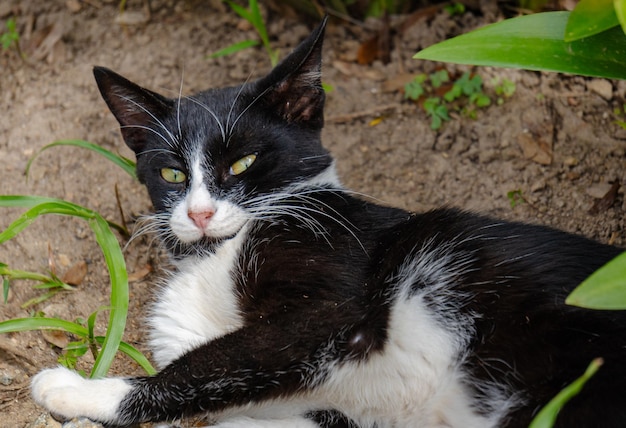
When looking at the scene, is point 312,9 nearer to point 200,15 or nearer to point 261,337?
point 200,15

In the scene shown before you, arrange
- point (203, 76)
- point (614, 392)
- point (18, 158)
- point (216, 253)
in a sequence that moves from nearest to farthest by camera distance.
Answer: point (614, 392) → point (216, 253) → point (18, 158) → point (203, 76)

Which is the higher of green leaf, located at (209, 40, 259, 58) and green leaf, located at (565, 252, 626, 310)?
green leaf, located at (209, 40, 259, 58)

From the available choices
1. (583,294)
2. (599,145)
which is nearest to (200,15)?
(599,145)

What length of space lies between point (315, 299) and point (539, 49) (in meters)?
1.18

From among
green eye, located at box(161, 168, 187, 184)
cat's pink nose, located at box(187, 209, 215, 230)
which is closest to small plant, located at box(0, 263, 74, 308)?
green eye, located at box(161, 168, 187, 184)

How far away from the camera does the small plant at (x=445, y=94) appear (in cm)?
420

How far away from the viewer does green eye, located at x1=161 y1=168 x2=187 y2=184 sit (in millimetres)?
3033

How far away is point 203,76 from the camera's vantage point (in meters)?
4.52

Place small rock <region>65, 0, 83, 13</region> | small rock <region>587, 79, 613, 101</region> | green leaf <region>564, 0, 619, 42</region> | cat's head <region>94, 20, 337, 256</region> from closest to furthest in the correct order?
green leaf <region>564, 0, 619, 42</region>, cat's head <region>94, 20, 337, 256</region>, small rock <region>587, 79, 613, 101</region>, small rock <region>65, 0, 83, 13</region>

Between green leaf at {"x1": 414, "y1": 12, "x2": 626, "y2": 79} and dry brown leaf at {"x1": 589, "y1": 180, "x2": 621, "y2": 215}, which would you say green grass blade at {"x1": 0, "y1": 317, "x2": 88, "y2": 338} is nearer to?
green leaf at {"x1": 414, "y1": 12, "x2": 626, "y2": 79}

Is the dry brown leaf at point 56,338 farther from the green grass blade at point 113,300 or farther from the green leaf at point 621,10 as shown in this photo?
the green leaf at point 621,10

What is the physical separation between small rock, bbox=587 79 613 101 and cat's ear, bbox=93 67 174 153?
2384 mm

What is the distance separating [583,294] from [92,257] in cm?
251

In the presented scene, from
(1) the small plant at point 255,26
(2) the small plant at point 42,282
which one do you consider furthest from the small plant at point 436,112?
(2) the small plant at point 42,282
